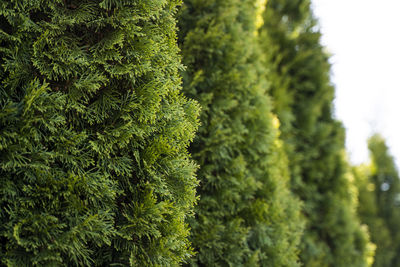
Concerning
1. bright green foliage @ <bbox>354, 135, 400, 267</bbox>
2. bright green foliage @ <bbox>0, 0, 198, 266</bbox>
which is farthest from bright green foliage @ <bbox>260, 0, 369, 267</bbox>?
bright green foliage @ <bbox>354, 135, 400, 267</bbox>

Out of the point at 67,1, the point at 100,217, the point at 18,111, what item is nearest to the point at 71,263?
the point at 100,217

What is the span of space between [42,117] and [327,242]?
5117 mm

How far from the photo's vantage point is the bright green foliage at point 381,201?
30.6 ft

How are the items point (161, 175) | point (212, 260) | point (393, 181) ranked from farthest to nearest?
point (393, 181) < point (212, 260) < point (161, 175)

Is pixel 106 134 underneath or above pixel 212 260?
above

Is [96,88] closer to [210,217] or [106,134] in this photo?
[106,134]

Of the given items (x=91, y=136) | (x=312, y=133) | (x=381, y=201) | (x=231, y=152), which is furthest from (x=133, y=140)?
(x=381, y=201)

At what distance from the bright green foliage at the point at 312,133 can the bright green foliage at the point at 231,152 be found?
1693mm

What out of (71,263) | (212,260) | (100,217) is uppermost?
(100,217)

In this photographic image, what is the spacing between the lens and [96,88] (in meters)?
2.19

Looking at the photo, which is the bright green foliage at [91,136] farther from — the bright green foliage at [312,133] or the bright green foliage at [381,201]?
the bright green foliage at [381,201]

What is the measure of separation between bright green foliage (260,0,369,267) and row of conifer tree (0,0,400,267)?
1.66m

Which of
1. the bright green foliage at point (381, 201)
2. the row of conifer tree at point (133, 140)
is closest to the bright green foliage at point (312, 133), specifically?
the row of conifer tree at point (133, 140)

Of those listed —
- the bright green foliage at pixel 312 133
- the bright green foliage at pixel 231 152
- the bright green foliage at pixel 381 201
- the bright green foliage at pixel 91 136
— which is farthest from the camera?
the bright green foliage at pixel 381 201
